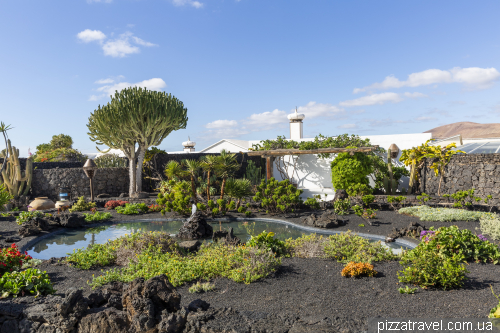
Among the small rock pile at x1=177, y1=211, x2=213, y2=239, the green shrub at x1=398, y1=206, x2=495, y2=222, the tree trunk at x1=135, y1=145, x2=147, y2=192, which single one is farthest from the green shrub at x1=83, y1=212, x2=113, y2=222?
the green shrub at x1=398, y1=206, x2=495, y2=222

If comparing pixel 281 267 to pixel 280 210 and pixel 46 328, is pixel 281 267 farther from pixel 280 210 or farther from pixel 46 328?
pixel 280 210

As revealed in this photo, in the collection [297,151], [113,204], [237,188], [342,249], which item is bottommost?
[342,249]

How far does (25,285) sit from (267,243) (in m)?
3.68

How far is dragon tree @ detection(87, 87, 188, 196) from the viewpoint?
1523 cm

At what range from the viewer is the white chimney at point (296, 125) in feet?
67.1

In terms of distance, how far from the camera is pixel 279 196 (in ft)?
36.7

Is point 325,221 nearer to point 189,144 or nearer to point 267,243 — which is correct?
point 267,243

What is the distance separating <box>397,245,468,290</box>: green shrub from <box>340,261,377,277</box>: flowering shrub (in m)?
0.48

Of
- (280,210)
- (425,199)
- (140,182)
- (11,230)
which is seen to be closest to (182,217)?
(280,210)

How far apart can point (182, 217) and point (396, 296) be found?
8420mm

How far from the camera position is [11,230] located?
386 inches

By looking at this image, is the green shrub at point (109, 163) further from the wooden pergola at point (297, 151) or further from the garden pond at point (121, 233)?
the garden pond at point (121, 233)

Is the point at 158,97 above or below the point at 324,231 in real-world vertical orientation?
above

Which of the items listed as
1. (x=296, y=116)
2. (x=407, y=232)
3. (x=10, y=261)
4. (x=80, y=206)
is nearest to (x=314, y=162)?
(x=296, y=116)
